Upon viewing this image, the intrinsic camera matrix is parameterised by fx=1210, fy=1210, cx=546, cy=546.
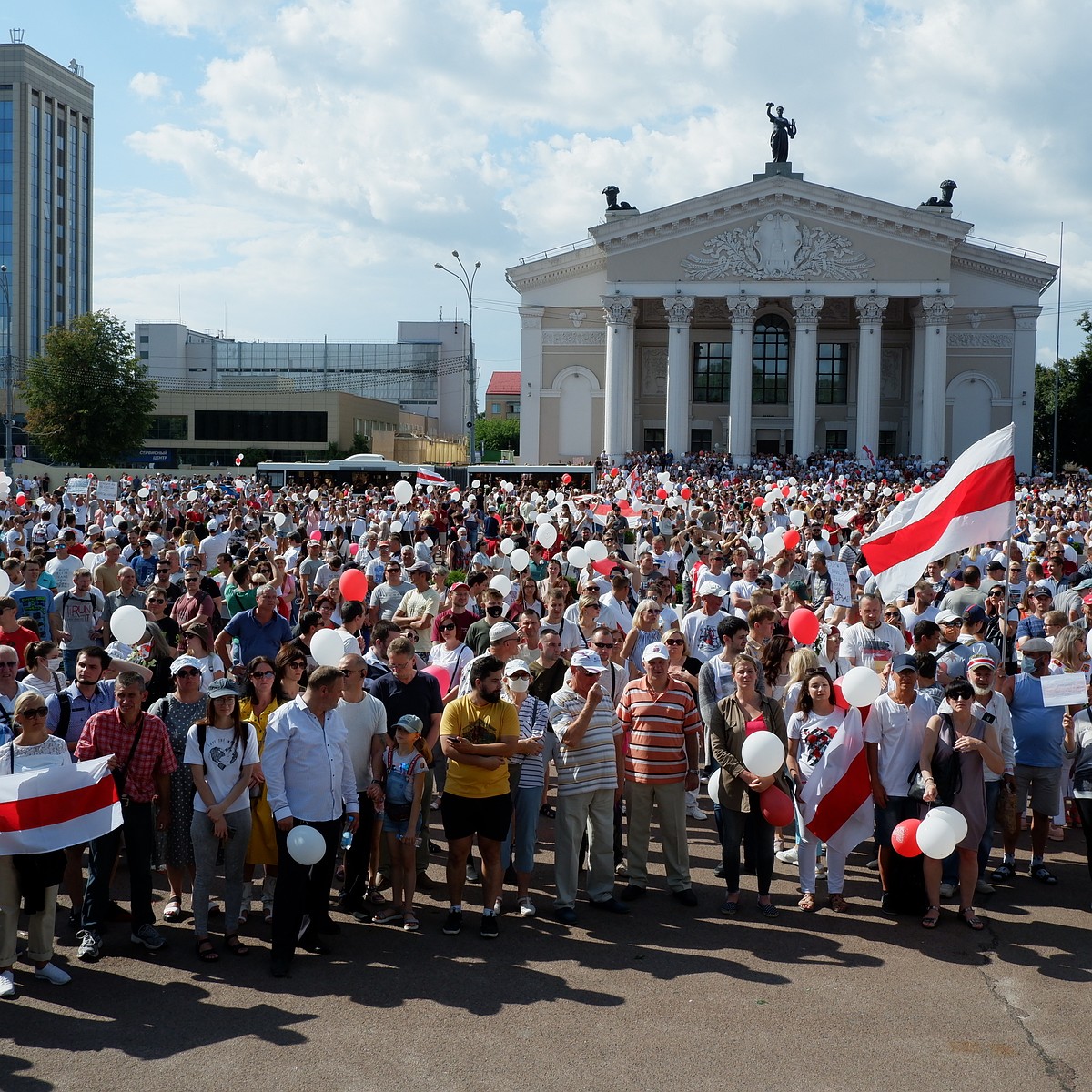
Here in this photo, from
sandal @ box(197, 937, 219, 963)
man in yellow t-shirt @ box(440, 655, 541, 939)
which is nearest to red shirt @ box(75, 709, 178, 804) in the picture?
sandal @ box(197, 937, 219, 963)

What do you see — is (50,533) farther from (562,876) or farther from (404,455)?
(404,455)

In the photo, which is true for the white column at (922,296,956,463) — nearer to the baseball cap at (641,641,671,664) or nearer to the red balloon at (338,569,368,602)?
the red balloon at (338,569,368,602)

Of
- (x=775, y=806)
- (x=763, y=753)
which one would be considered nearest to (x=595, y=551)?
(x=775, y=806)

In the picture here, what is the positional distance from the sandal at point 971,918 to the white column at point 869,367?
53096 mm

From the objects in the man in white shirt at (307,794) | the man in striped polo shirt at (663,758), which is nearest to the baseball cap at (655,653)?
the man in striped polo shirt at (663,758)

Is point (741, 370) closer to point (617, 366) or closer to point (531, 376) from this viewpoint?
point (617, 366)

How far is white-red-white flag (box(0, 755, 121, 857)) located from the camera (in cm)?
633

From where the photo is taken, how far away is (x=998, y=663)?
9266mm

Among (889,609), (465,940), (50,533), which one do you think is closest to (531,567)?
(889,609)

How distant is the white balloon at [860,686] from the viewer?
7.79 m

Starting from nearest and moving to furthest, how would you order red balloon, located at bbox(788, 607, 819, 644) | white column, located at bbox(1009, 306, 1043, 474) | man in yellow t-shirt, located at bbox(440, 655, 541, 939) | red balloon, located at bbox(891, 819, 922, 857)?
1. man in yellow t-shirt, located at bbox(440, 655, 541, 939)
2. red balloon, located at bbox(891, 819, 922, 857)
3. red balloon, located at bbox(788, 607, 819, 644)
4. white column, located at bbox(1009, 306, 1043, 474)

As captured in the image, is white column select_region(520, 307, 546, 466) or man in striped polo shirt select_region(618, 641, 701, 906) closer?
man in striped polo shirt select_region(618, 641, 701, 906)

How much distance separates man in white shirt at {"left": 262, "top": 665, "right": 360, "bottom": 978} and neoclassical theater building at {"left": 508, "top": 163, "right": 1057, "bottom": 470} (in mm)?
49138

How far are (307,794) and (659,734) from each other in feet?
7.74
